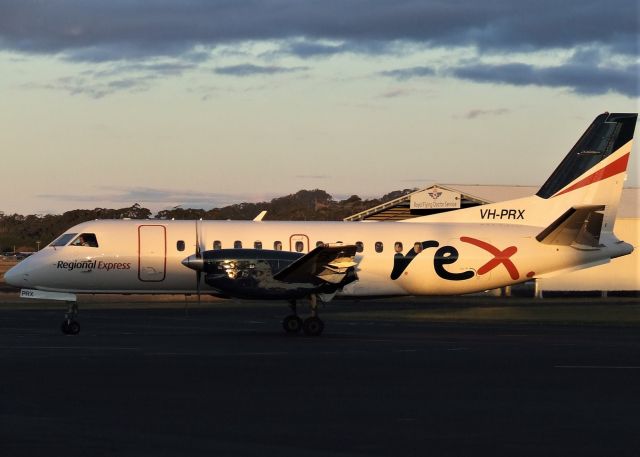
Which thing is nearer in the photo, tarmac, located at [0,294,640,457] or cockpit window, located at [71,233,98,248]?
tarmac, located at [0,294,640,457]

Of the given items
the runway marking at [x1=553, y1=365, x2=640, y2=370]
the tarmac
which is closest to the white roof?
the tarmac

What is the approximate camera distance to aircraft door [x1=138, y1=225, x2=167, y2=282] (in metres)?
28.3

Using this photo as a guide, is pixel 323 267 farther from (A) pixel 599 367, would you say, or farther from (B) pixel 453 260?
(A) pixel 599 367

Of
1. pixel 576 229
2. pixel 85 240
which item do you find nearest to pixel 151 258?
pixel 85 240

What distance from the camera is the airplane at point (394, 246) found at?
27750 millimetres

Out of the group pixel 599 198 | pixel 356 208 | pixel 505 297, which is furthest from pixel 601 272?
pixel 356 208

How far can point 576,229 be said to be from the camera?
29.4 metres

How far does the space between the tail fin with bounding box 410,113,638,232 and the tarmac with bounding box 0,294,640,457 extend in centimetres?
503

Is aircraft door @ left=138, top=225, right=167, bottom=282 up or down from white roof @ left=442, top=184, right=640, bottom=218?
down

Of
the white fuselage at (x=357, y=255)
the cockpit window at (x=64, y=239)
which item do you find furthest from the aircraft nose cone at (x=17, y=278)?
the cockpit window at (x=64, y=239)

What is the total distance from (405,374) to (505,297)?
113ft

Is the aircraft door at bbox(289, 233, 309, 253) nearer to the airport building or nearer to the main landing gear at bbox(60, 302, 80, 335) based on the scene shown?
the main landing gear at bbox(60, 302, 80, 335)

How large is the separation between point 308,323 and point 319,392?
11.7 meters

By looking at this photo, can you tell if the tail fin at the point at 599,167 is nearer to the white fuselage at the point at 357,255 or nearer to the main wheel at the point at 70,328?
the white fuselage at the point at 357,255
